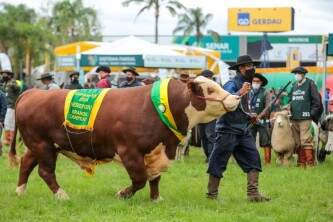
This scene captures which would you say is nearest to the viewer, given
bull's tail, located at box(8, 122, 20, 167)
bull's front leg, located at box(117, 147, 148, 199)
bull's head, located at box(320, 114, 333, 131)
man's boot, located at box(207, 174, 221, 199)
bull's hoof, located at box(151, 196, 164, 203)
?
bull's front leg, located at box(117, 147, 148, 199)

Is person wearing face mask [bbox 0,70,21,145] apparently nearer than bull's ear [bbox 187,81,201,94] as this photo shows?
No

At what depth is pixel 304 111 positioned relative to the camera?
12523 millimetres

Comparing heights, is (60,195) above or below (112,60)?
below

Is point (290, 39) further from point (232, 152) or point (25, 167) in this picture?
point (25, 167)

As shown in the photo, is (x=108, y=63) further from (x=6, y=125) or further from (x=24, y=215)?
(x=24, y=215)

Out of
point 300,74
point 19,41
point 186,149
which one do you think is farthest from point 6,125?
point 19,41

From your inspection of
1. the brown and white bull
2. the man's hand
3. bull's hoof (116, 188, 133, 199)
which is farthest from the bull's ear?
bull's hoof (116, 188, 133, 199)

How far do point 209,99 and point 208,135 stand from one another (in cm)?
472

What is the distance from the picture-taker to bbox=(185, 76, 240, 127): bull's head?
786 cm

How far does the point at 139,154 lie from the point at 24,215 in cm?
144

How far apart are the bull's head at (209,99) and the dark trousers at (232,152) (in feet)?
1.70

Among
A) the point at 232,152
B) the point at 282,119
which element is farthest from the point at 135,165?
the point at 282,119

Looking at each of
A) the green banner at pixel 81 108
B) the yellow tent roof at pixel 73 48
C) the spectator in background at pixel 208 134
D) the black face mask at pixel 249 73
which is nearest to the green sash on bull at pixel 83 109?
the green banner at pixel 81 108

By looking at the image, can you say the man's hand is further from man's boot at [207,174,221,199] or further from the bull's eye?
man's boot at [207,174,221,199]
